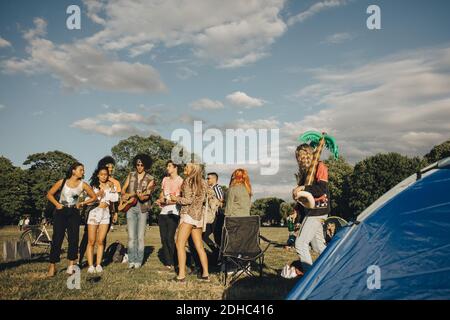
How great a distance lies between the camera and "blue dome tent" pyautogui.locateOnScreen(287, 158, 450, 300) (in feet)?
11.5

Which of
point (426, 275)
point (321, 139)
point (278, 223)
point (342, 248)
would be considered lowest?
point (278, 223)

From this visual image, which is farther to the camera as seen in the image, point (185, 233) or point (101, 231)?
point (101, 231)

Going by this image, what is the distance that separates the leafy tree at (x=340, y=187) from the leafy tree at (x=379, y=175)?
11.4 feet

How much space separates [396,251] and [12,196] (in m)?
54.5

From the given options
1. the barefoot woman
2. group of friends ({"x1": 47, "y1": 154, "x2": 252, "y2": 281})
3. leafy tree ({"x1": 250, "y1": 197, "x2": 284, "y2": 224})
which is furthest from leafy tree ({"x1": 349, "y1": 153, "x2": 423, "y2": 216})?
the barefoot woman

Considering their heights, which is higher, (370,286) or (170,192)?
(170,192)

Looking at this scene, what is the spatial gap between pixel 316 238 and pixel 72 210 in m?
4.84

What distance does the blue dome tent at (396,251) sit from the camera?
11.5 ft

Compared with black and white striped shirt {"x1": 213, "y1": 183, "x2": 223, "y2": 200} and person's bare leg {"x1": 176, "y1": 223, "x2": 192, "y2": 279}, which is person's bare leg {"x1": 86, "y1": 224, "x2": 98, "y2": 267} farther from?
black and white striped shirt {"x1": 213, "y1": 183, "x2": 223, "y2": 200}

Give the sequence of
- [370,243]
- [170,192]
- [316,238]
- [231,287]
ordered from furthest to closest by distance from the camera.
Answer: [170,192] < [231,287] < [316,238] < [370,243]

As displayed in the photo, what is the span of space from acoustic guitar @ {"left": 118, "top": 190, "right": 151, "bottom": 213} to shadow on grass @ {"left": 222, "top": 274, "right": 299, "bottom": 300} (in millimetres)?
2807

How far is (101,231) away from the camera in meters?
7.25

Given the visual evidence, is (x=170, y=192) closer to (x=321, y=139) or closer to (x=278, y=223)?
(x=321, y=139)

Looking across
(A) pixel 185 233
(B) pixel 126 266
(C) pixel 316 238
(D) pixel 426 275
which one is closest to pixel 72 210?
(B) pixel 126 266
